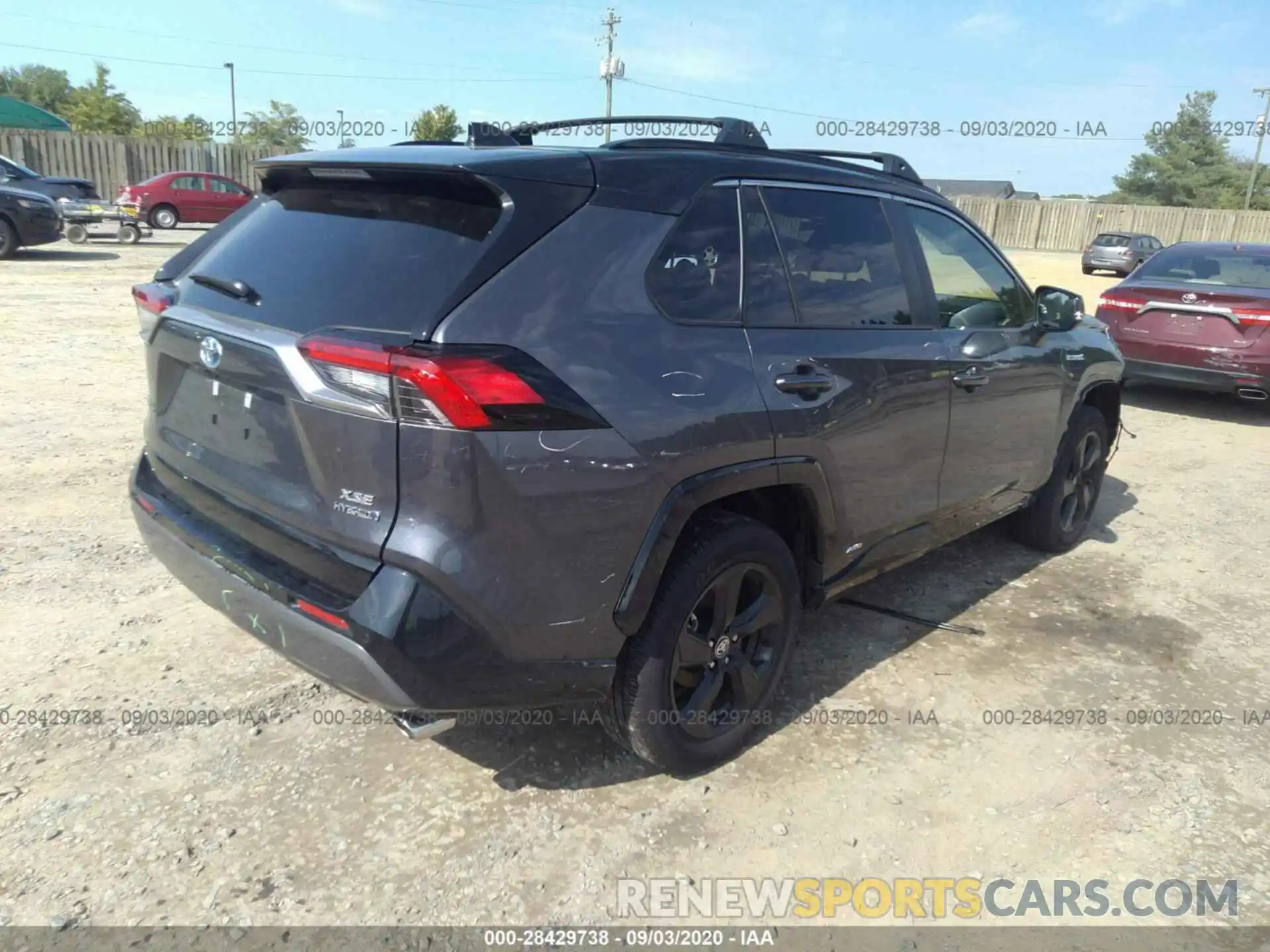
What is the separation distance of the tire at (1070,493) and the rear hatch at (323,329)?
11.6 ft

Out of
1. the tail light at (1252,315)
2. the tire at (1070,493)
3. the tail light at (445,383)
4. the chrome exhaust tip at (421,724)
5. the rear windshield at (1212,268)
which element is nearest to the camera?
the tail light at (445,383)

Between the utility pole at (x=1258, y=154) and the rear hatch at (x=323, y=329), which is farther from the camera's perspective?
the utility pole at (x=1258, y=154)

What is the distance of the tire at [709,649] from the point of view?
8.96ft

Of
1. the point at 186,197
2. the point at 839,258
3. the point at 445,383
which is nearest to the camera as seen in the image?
the point at 445,383

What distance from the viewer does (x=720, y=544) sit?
2.83 meters

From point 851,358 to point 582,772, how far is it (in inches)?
66.0

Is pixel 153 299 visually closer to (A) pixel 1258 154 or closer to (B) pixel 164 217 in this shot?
(B) pixel 164 217

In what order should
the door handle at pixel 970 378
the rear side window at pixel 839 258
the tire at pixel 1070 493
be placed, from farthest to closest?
the tire at pixel 1070 493, the door handle at pixel 970 378, the rear side window at pixel 839 258

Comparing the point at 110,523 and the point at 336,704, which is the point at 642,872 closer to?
the point at 336,704

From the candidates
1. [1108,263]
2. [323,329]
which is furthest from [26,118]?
[323,329]

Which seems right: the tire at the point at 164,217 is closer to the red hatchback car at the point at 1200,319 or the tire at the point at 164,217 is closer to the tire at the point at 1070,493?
the red hatchback car at the point at 1200,319

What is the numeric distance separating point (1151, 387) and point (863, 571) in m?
8.43

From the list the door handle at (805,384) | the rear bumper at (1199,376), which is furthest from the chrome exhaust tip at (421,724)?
the rear bumper at (1199,376)

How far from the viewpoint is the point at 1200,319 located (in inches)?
328
